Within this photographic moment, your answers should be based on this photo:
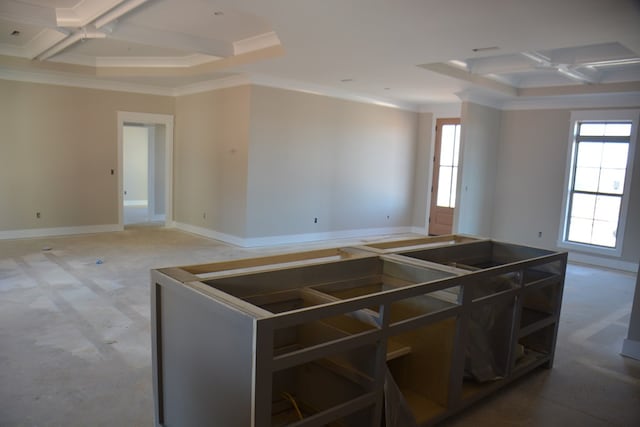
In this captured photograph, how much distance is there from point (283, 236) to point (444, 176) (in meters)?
3.81

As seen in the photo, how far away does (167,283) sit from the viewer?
2.08m

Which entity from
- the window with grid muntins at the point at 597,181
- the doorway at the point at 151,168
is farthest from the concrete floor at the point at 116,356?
the doorway at the point at 151,168

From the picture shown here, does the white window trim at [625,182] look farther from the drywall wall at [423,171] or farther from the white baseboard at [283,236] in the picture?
the white baseboard at [283,236]

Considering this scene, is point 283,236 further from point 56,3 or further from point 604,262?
point 604,262

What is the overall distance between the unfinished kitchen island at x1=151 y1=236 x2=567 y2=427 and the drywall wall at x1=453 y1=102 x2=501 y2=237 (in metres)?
4.67

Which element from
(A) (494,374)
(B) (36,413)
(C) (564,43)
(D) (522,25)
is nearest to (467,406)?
(A) (494,374)

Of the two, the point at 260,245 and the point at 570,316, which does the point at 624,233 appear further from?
the point at 260,245

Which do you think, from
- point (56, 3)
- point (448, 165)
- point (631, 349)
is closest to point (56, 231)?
point (56, 3)

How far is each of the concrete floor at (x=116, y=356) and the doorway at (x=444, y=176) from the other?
3.54m

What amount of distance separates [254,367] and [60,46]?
241 inches

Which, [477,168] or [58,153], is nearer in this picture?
[58,153]

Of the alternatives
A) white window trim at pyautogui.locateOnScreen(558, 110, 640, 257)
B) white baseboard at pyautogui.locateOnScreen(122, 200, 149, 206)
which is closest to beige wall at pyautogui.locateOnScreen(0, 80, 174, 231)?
white baseboard at pyautogui.locateOnScreen(122, 200, 149, 206)

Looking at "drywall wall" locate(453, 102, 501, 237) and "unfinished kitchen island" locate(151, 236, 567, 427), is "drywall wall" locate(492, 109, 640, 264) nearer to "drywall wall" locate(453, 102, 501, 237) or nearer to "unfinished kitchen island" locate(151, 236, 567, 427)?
"drywall wall" locate(453, 102, 501, 237)

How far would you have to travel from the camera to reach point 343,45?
4.88 metres
